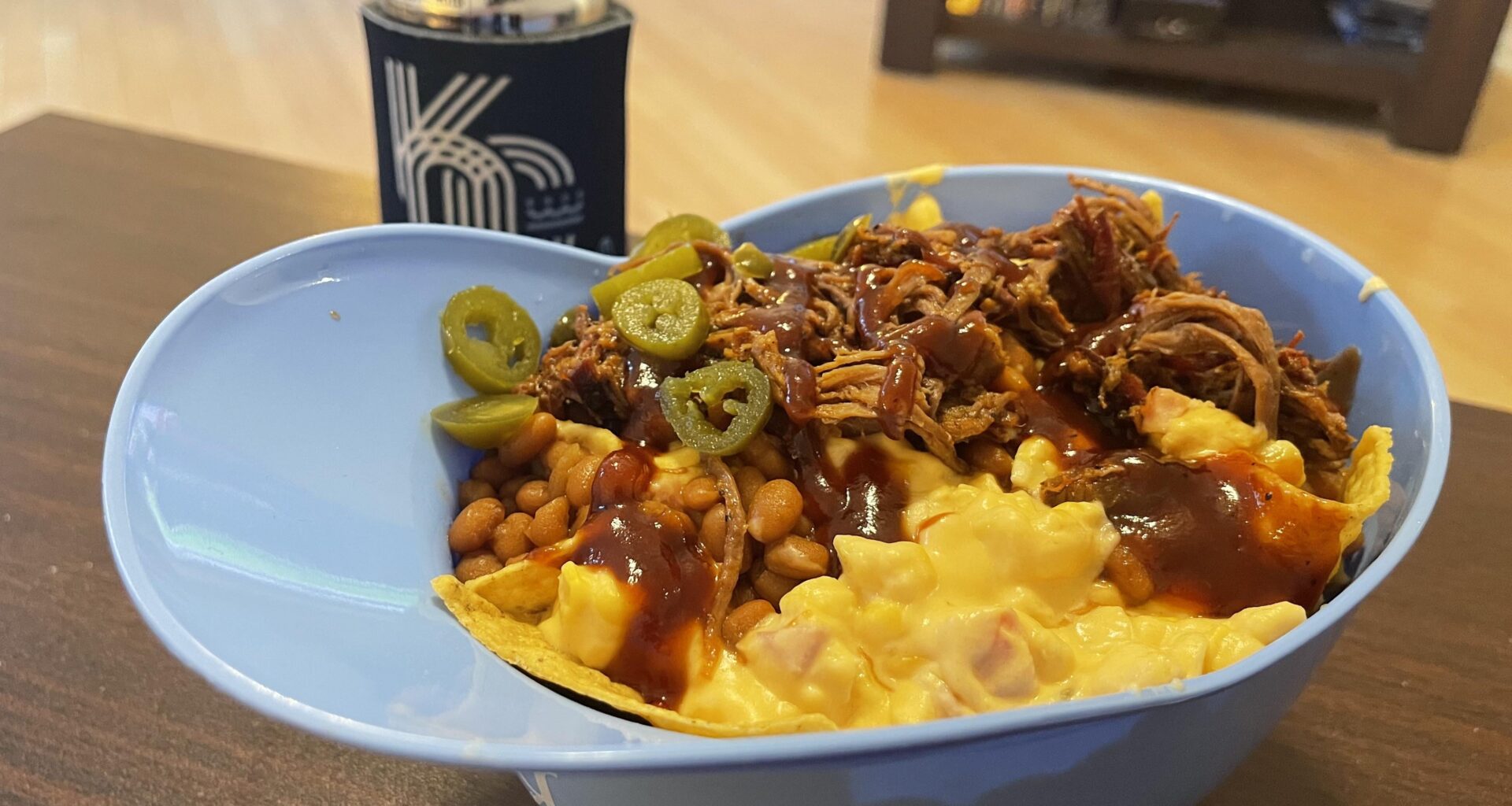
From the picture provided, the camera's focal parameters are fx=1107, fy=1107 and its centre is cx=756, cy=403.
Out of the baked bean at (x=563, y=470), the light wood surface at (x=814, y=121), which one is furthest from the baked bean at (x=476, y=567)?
the light wood surface at (x=814, y=121)

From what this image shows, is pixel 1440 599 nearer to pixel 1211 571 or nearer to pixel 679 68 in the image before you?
pixel 1211 571

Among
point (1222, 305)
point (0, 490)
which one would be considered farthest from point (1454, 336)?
point (0, 490)

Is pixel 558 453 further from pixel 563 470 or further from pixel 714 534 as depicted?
pixel 714 534

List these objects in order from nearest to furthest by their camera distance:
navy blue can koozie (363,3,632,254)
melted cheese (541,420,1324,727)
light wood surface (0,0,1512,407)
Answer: melted cheese (541,420,1324,727)
navy blue can koozie (363,3,632,254)
light wood surface (0,0,1512,407)

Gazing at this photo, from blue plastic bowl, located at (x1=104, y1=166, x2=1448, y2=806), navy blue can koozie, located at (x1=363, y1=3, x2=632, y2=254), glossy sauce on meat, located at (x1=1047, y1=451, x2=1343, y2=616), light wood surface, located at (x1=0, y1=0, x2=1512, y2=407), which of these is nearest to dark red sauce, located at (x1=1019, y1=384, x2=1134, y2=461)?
glossy sauce on meat, located at (x1=1047, y1=451, x2=1343, y2=616)

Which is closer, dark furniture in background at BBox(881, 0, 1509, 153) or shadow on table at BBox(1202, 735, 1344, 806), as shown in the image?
shadow on table at BBox(1202, 735, 1344, 806)

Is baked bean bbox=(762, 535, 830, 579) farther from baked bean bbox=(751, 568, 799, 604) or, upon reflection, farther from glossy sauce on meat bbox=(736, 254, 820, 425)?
glossy sauce on meat bbox=(736, 254, 820, 425)

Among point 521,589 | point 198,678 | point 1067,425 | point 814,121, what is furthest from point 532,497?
point 814,121
